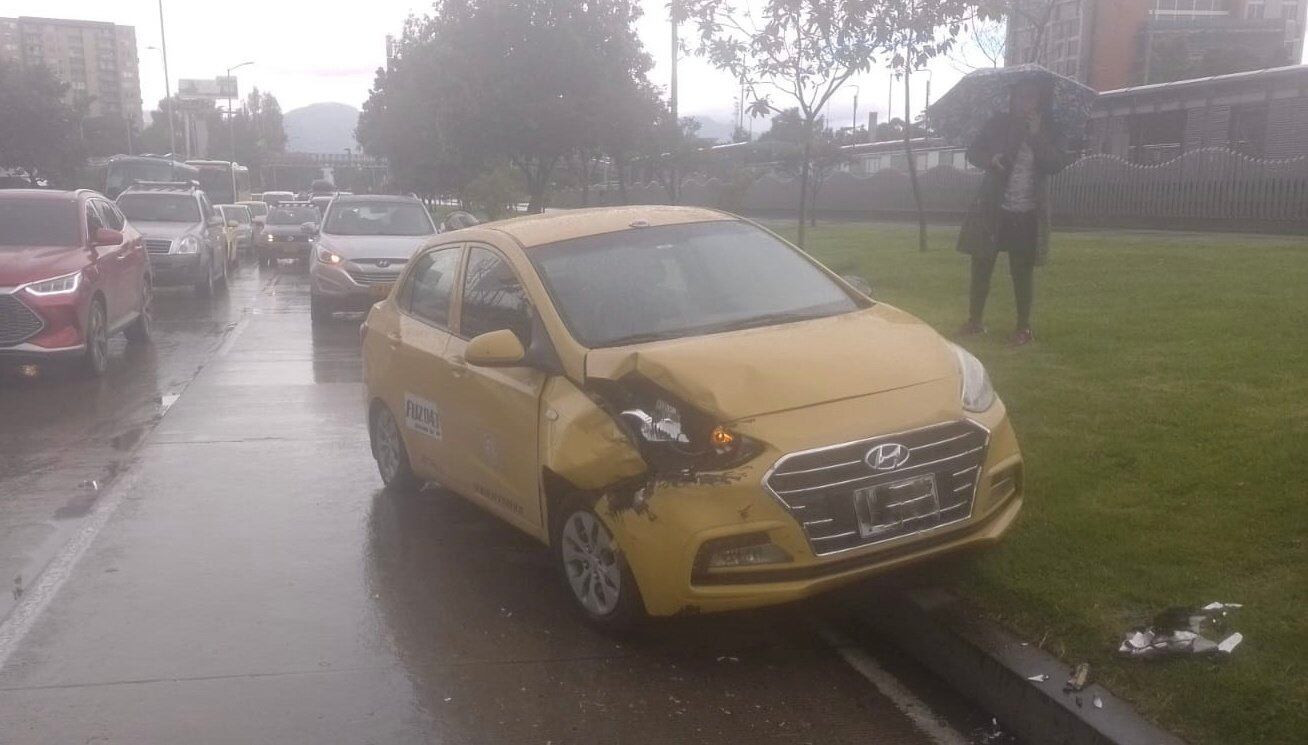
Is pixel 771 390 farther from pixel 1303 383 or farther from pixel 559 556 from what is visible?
pixel 1303 383

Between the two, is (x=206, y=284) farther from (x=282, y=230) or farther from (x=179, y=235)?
(x=282, y=230)

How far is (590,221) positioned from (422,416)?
1.38 meters

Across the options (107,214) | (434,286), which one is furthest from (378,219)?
(434,286)

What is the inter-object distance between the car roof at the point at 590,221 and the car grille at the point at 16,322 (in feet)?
21.0

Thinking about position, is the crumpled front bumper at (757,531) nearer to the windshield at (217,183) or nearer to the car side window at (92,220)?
the car side window at (92,220)

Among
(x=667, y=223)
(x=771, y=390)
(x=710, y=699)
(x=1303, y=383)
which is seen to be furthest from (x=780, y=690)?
(x=1303, y=383)

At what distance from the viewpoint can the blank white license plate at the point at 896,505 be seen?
4.75 m

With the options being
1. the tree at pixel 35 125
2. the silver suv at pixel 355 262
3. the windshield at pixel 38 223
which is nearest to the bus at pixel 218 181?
the tree at pixel 35 125

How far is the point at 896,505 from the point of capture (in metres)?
4.80

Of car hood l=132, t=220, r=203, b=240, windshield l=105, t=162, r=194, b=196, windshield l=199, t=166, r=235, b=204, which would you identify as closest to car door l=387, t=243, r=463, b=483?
car hood l=132, t=220, r=203, b=240

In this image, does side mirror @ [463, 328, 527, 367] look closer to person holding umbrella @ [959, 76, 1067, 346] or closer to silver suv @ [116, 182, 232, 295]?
person holding umbrella @ [959, 76, 1067, 346]

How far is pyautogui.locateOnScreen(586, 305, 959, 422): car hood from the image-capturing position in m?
4.88

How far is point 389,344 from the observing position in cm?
738

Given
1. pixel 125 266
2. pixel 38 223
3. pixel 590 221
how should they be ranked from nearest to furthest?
pixel 590 221, pixel 38 223, pixel 125 266
